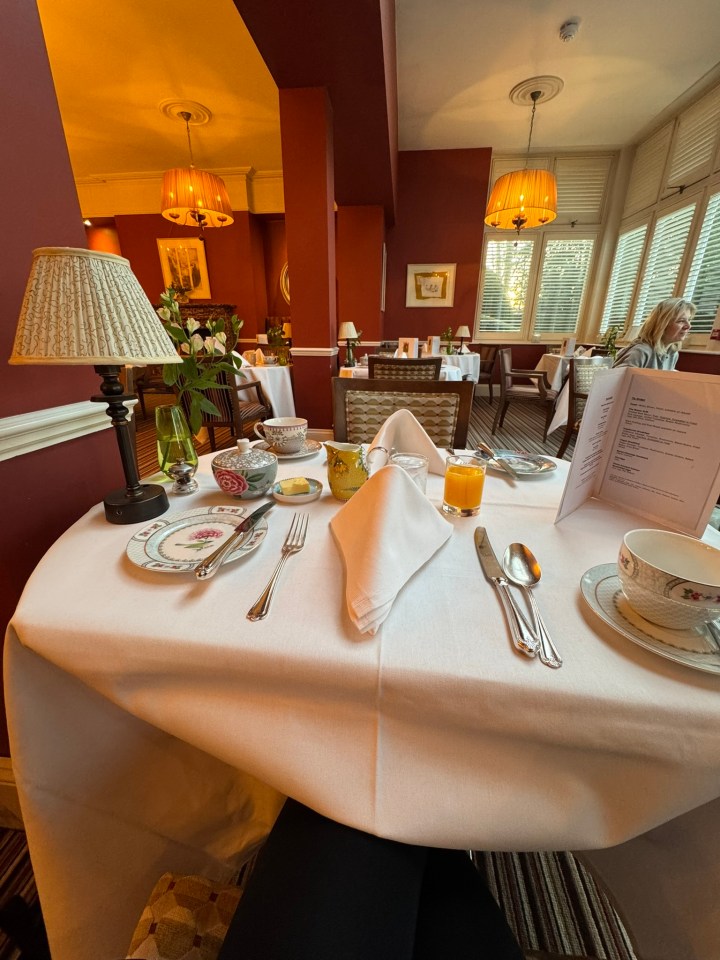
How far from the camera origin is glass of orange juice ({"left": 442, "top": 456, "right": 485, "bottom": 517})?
681mm

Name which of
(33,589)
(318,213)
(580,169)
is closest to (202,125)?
(318,213)

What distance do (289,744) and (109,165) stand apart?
7.48 m

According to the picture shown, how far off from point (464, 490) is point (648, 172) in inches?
248

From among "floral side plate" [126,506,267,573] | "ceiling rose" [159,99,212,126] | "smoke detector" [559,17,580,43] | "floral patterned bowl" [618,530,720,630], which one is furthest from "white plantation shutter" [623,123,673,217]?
"floral side plate" [126,506,267,573]

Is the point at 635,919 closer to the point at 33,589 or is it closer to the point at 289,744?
the point at 289,744

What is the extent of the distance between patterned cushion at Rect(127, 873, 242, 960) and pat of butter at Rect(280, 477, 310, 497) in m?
0.61

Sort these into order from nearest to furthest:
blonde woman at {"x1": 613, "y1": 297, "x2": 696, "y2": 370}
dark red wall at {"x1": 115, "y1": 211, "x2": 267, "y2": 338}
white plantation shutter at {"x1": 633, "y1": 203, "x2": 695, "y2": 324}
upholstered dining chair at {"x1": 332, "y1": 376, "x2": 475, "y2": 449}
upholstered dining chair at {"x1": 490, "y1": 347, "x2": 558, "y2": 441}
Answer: upholstered dining chair at {"x1": 332, "y1": 376, "x2": 475, "y2": 449}, blonde woman at {"x1": 613, "y1": 297, "x2": 696, "y2": 370}, upholstered dining chair at {"x1": 490, "y1": 347, "x2": 558, "y2": 441}, white plantation shutter at {"x1": 633, "y1": 203, "x2": 695, "y2": 324}, dark red wall at {"x1": 115, "y1": 211, "x2": 267, "y2": 338}

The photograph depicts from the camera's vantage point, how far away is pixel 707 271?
364 cm

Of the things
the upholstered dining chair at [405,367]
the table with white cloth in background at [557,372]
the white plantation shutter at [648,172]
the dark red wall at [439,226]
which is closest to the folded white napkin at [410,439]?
the upholstered dining chair at [405,367]

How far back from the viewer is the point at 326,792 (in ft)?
1.30

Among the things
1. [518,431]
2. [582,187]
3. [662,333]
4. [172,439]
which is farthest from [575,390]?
[582,187]

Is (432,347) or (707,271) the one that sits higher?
(707,271)

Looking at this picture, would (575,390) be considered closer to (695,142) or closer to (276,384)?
(276,384)

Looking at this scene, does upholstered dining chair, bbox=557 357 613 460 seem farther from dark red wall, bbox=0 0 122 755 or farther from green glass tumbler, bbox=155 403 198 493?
dark red wall, bbox=0 0 122 755
